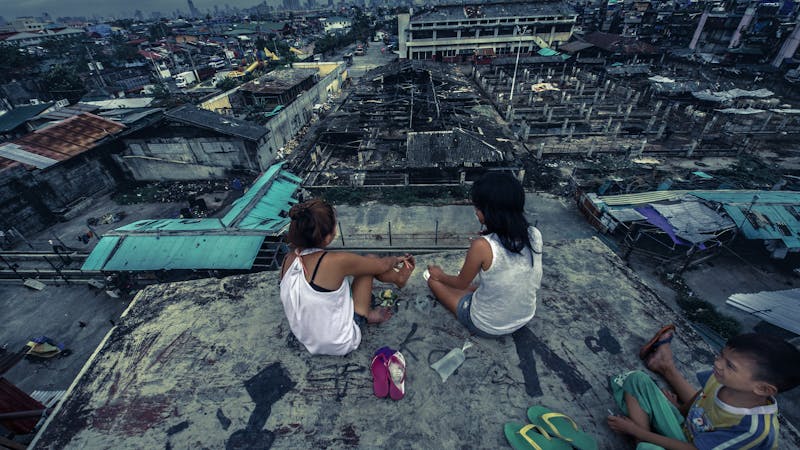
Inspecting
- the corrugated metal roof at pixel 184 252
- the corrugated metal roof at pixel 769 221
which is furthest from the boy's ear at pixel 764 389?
the corrugated metal roof at pixel 769 221

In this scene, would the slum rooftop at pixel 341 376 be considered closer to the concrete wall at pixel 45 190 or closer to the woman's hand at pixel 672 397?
the woman's hand at pixel 672 397

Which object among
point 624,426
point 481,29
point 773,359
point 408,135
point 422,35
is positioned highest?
point 481,29

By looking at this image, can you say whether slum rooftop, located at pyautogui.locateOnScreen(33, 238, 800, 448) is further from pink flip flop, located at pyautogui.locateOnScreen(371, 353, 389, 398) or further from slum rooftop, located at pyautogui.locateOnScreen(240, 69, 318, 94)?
slum rooftop, located at pyautogui.locateOnScreen(240, 69, 318, 94)

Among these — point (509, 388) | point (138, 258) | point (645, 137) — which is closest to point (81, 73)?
point (138, 258)

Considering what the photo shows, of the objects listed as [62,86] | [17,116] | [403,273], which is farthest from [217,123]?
[62,86]

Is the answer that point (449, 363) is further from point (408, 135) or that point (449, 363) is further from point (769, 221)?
point (769, 221)

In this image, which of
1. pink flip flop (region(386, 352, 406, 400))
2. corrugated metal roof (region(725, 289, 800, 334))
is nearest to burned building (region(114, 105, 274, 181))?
pink flip flop (region(386, 352, 406, 400))

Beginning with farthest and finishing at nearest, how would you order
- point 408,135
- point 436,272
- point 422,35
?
point 422,35
point 408,135
point 436,272

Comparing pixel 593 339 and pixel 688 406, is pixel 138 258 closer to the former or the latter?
pixel 593 339
